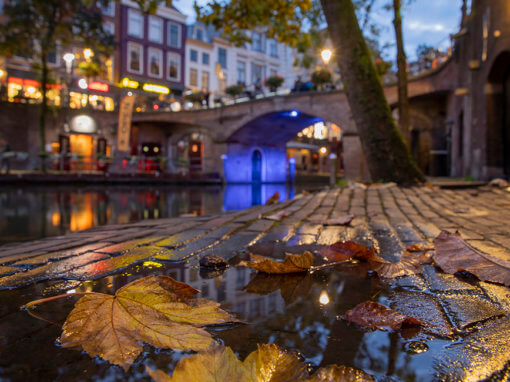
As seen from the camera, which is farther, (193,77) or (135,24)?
(193,77)

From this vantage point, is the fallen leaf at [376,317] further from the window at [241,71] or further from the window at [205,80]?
the window at [241,71]

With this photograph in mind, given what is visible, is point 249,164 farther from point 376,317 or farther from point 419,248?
point 376,317

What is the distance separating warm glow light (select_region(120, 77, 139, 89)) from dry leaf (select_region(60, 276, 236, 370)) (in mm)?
30720

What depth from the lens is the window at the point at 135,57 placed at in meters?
31.2

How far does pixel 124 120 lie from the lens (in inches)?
712

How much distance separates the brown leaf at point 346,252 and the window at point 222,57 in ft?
129

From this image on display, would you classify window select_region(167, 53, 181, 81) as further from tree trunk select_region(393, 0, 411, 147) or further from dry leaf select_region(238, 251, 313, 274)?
dry leaf select_region(238, 251, 313, 274)

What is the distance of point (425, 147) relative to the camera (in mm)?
17375

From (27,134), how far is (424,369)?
101ft

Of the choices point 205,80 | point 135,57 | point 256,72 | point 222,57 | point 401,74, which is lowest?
point 401,74

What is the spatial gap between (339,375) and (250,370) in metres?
0.19

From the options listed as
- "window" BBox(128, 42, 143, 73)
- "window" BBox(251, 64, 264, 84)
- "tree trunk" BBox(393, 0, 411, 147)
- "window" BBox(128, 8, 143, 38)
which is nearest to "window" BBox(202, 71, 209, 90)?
"window" BBox(251, 64, 264, 84)

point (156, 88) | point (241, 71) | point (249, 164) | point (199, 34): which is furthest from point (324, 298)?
point (241, 71)

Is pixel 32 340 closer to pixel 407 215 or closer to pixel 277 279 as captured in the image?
pixel 277 279
